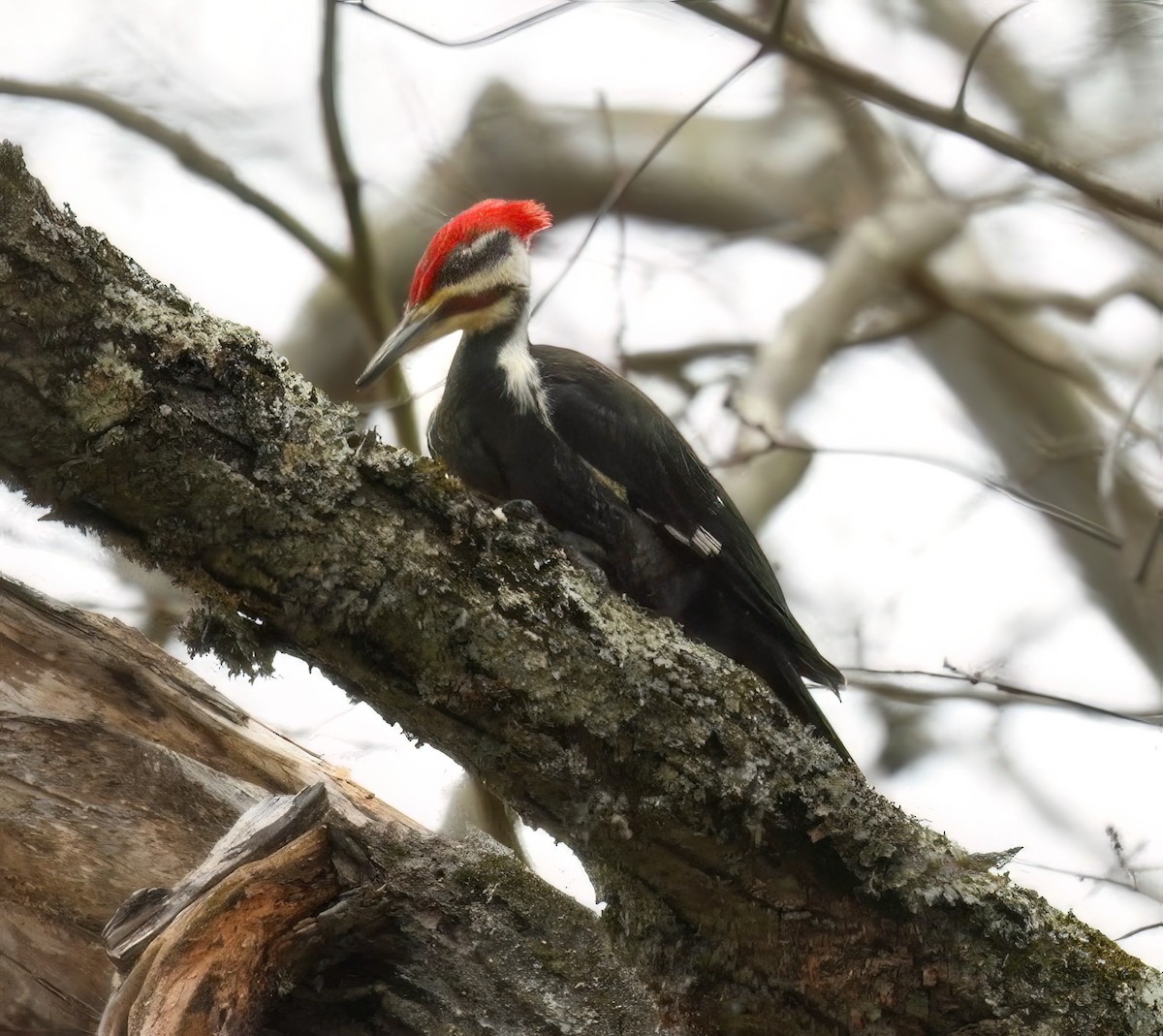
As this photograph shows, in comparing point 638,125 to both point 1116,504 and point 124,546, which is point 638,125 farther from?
point 124,546

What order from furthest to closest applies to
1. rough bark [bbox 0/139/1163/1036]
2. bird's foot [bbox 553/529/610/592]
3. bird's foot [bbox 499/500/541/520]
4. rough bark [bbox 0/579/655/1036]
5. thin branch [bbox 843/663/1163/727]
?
1. thin branch [bbox 843/663/1163/727]
2. bird's foot [bbox 553/529/610/592]
3. bird's foot [bbox 499/500/541/520]
4. rough bark [bbox 0/579/655/1036]
5. rough bark [bbox 0/139/1163/1036]

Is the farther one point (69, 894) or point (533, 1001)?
point (69, 894)

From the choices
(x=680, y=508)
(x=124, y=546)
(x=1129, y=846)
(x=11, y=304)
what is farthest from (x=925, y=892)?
(x=1129, y=846)

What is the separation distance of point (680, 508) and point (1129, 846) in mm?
1305

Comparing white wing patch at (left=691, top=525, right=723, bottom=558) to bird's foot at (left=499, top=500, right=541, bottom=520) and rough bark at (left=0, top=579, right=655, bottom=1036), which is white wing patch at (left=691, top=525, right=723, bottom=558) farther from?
rough bark at (left=0, top=579, right=655, bottom=1036)

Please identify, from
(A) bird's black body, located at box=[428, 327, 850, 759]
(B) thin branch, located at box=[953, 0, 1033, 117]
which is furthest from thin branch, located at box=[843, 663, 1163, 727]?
(B) thin branch, located at box=[953, 0, 1033, 117]

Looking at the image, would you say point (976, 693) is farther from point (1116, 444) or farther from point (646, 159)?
point (646, 159)

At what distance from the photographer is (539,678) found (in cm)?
91

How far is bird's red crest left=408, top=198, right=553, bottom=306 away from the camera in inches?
53.3

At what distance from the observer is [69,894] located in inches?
48.5

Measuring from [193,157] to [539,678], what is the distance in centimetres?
132

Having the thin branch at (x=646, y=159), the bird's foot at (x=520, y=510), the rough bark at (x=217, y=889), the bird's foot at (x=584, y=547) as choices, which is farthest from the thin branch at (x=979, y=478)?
the rough bark at (x=217, y=889)

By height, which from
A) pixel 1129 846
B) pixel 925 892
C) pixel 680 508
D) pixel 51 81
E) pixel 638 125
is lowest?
pixel 925 892

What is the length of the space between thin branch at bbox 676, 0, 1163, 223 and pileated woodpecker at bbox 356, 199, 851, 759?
842mm
